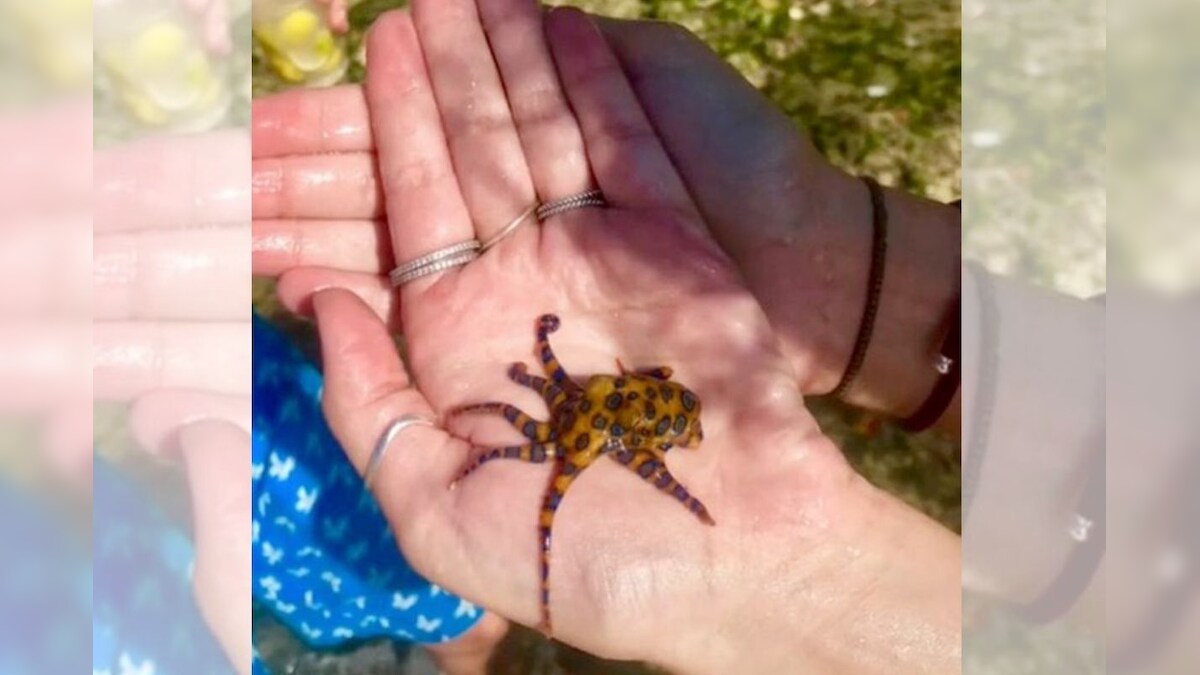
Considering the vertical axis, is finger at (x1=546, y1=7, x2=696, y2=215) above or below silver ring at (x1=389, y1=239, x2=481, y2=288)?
above

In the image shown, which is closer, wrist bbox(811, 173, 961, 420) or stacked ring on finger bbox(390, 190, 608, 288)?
stacked ring on finger bbox(390, 190, 608, 288)

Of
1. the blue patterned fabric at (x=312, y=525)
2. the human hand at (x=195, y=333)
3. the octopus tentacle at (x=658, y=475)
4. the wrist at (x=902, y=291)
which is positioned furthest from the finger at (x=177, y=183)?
the wrist at (x=902, y=291)

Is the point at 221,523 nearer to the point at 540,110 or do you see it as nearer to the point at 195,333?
the point at 195,333

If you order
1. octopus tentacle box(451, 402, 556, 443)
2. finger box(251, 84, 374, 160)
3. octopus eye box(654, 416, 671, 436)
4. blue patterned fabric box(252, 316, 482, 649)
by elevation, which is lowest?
blue patterned fabric box(252, 316, 482, 649)

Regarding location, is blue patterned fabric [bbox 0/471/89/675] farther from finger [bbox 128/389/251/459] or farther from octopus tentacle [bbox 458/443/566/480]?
octopus tentacle [bbox 458/443/566/480]

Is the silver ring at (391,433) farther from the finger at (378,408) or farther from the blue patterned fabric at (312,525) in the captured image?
the blue patterned fabric at (312,525)

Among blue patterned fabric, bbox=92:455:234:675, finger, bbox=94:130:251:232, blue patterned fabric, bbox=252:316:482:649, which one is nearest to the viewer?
blue patterned fabric, bbox=92:455:234:675

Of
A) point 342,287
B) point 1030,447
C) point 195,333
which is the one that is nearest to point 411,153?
point 342,287

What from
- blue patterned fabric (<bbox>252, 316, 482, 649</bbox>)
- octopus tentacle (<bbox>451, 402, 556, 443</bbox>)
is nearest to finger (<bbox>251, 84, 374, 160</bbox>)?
blue patterned fabric (<bbox>252, 316, 482, 649</bbox>)
